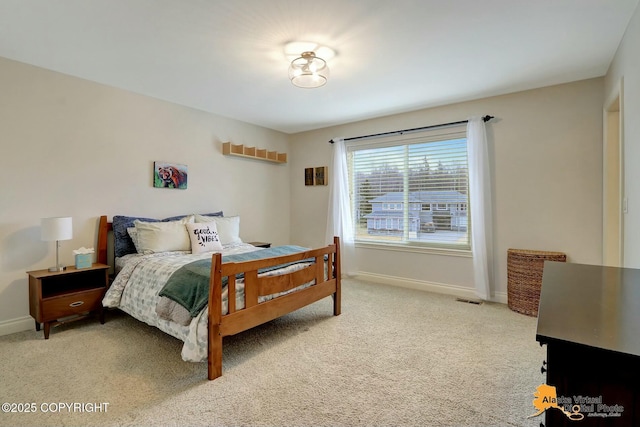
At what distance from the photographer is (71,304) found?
106 inches

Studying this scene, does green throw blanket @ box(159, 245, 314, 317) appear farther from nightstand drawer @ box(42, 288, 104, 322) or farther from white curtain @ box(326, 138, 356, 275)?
white curtain @ box(326, 138, 356, 275)

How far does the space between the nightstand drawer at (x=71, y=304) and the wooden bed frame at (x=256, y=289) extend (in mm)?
445

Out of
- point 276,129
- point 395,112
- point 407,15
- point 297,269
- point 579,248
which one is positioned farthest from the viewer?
point 276,129

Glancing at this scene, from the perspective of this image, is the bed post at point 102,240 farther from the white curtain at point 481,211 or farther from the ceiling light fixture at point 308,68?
the white curtain at point 481,211

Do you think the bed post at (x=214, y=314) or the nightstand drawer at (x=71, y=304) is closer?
the bed post at (x=214, y=314)

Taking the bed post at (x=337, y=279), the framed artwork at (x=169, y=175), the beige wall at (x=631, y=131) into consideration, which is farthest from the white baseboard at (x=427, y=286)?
the framed artwork at (x=169, y=175)

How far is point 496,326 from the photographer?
2816 millimetres

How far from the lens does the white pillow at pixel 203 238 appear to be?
329 centimetres

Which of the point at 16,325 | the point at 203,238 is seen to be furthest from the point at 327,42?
the point at 16,325

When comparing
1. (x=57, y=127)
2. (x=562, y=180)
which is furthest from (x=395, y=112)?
(x=57, y=127)

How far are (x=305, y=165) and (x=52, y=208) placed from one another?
3.32 m

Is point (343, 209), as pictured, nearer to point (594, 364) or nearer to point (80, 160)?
point (80, 160)

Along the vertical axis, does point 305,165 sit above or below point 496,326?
above

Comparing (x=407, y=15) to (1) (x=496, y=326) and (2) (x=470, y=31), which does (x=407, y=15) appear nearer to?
(2) (x=470, y=31)
